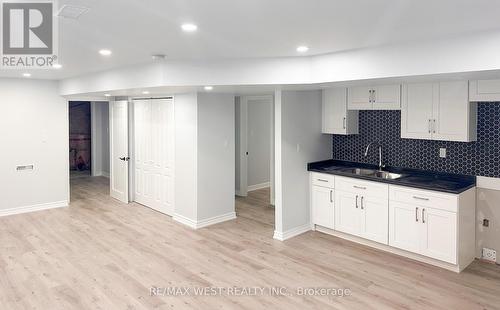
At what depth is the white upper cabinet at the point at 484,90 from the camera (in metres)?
3.86

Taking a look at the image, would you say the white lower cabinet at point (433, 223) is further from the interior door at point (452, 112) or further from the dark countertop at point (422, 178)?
the interior door at point (452, 112)

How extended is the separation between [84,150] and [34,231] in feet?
18.7

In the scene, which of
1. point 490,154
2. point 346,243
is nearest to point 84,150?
point 346,243

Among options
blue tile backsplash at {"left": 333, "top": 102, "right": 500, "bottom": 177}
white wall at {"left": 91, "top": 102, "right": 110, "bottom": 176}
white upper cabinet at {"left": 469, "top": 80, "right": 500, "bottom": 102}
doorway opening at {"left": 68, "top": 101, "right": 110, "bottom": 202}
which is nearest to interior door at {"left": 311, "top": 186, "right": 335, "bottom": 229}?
blue tile backsplash at {"left": 333, "top": 102, "right": 500, "bottom": 177}

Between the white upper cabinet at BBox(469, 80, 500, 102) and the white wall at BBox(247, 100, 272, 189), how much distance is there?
4.56 m

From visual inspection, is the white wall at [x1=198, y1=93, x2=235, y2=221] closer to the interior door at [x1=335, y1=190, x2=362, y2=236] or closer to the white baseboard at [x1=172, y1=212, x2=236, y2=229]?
the white baseboard at [x1=172, y1=212, x2=236, y2=229]

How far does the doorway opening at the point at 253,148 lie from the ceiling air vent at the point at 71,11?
5.17m

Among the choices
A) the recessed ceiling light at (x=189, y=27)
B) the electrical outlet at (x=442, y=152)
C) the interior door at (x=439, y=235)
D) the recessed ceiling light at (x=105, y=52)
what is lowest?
the interior door at (x=439, y=235)

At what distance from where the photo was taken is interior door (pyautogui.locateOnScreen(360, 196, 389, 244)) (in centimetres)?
464

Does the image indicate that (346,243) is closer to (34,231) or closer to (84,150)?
(34,231)

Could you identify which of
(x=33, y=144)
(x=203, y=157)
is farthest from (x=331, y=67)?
(x=33, y=144)

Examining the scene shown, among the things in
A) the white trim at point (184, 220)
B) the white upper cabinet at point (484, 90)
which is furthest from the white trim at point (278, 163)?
the white upper cabinet at point (484, 90)

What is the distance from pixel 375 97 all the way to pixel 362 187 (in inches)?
44.8

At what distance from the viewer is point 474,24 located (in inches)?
108
